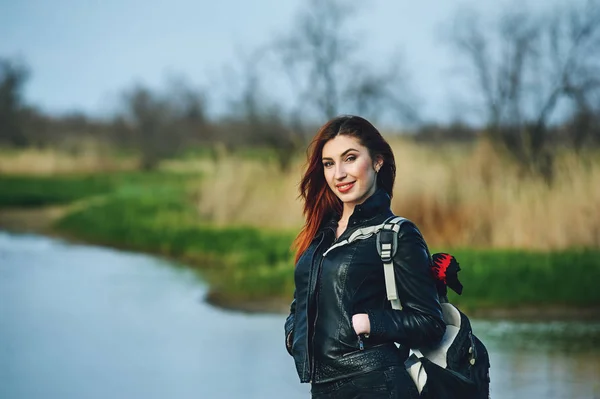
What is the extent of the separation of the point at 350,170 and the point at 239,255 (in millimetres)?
12823

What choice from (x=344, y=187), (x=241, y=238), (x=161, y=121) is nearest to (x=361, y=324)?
(x=344, y=187)

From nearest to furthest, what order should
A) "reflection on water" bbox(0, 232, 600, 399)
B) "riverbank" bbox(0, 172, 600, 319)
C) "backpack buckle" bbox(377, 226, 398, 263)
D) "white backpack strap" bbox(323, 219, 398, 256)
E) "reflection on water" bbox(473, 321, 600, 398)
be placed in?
"backpack buckle" bbox(377, 226, 398, 263) < "white backpack strap" bbox(323, 219, 398, 256) < "reflection on water" bbox(473, 321, 600, 398) < "reflection on water" bbox(0, 232, 600, 399) < "riverbank" bbox(0, 172, 600, 319)

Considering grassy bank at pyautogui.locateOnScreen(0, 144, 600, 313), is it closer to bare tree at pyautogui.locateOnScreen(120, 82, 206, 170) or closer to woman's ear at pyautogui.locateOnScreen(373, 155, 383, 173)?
woman's ear at pyautogui.locateOnScreen(373, 155, 383, 173)

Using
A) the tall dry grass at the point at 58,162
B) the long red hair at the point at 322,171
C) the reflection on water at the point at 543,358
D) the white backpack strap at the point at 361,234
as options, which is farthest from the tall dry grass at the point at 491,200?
the tall dry grass at the point at 58,162

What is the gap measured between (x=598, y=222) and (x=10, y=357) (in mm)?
8166

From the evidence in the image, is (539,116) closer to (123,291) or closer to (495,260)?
(495,260)

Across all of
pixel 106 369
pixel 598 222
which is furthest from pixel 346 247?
pixel 598 222

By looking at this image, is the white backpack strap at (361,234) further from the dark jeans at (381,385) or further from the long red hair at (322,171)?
the dark jeans at (381,385)

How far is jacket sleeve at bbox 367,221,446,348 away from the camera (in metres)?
3.34

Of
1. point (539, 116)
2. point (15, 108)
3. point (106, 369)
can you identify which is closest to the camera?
point (106, 369)

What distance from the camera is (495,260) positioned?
13.1 m

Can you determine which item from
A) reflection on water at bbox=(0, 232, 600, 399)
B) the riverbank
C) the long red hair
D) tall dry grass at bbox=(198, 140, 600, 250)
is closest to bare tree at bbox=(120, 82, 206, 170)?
the riverbank

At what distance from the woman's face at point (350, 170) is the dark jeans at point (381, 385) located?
60 centimetres

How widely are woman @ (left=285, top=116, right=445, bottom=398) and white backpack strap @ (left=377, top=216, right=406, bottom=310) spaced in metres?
0.02
